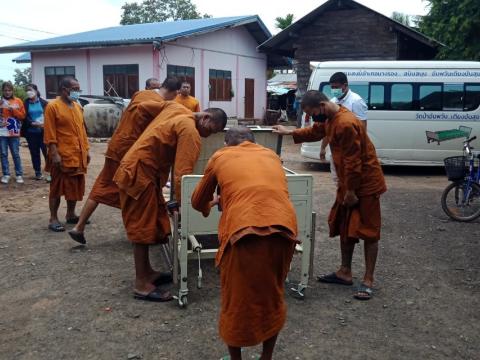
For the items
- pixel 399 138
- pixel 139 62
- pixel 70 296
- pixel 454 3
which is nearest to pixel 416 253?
pixel 70 296

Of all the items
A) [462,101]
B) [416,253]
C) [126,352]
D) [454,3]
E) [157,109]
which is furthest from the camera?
[454,3]

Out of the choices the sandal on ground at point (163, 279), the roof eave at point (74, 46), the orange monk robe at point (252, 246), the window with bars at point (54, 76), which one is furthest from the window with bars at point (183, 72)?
the orange monk robe at point (252, 246)

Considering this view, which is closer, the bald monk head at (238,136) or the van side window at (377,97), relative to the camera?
the bald monk head at (238,136)

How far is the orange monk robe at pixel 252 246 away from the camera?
260 cm

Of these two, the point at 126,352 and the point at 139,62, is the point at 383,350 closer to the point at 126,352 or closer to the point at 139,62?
the point at 126,352

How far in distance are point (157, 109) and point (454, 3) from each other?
1238 cm

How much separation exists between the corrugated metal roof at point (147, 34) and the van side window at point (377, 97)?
9.63 m

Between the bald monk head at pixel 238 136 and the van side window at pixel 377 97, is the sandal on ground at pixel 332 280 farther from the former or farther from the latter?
the van side window at pixel 377 97

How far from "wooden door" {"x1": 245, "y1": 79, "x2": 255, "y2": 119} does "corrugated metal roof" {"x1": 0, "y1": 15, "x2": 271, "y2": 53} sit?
2.15 metres

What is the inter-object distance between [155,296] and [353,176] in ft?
5.95

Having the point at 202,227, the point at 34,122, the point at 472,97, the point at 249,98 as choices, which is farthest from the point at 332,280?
the point at 249,98

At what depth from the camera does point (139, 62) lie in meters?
18.8

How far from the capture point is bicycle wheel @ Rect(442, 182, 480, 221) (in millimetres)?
6660

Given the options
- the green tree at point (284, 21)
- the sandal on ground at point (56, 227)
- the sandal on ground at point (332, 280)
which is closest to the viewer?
the sandal on ground at point (332, 280)
